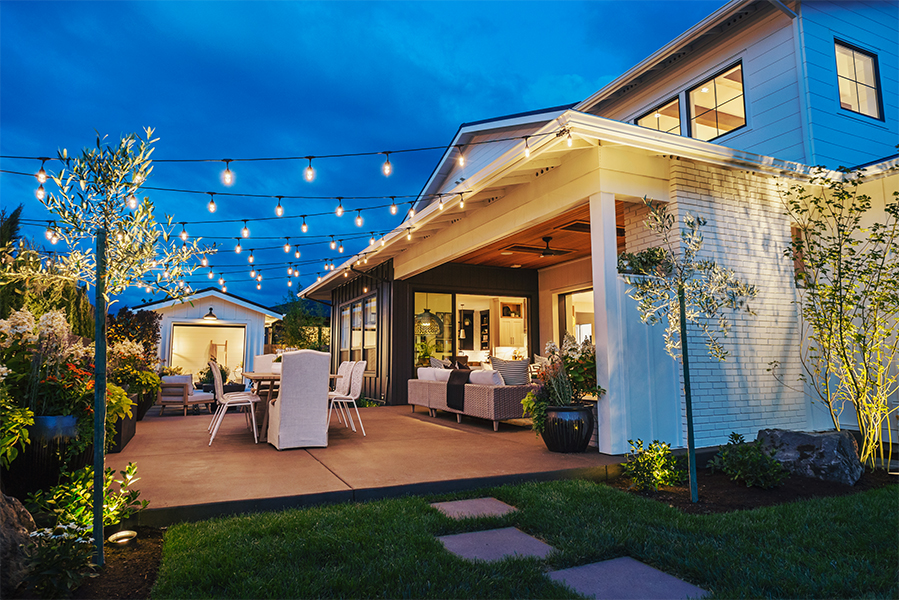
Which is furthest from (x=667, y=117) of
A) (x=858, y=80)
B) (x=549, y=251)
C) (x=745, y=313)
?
(x=745, y=313)

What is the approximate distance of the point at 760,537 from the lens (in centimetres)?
285

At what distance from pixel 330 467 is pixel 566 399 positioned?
2.30 m

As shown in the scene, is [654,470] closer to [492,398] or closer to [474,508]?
[474,508]

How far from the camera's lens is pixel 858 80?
23.4 feet

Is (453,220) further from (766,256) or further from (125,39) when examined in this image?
(125,39)

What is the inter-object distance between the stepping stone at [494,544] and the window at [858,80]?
7.19 metres

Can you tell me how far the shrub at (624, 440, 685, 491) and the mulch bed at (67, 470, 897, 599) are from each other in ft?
0.21

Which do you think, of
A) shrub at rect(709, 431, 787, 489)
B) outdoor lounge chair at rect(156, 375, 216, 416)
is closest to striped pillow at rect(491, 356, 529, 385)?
shrub at rect(709, 431, 787, 489)

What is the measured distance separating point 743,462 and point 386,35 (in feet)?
24.1

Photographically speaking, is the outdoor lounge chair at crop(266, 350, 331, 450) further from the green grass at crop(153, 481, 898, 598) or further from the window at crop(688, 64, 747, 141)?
the window at crop(688, 64, 747, 141)

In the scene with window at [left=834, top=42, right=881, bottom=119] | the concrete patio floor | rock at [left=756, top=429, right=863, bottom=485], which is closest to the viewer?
the concrete patio floor

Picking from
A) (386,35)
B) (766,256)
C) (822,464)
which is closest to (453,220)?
(386,35)

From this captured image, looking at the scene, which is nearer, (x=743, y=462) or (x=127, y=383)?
(x=743, y=462)

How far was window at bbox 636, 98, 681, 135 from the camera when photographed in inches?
324
